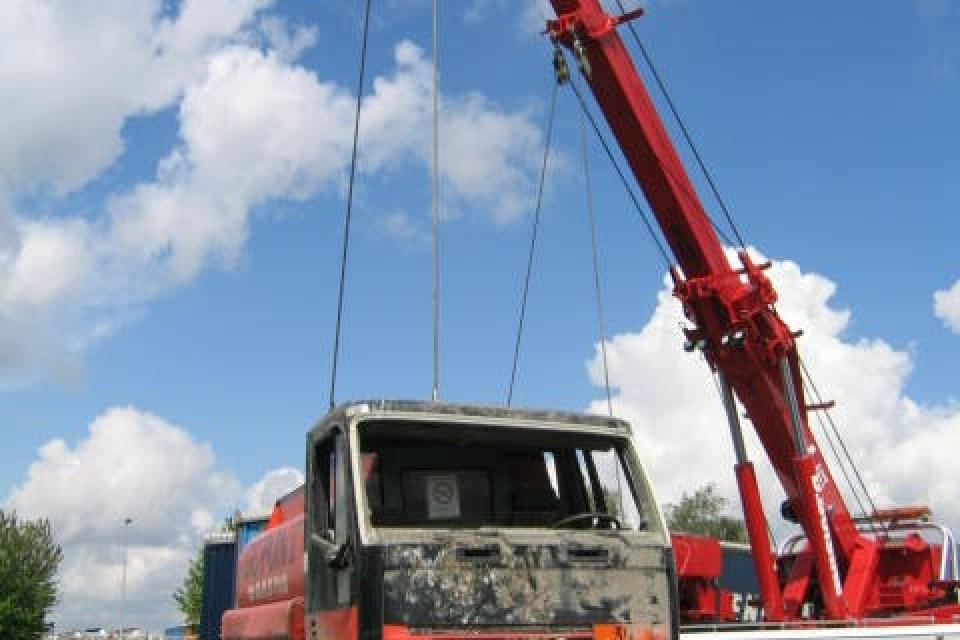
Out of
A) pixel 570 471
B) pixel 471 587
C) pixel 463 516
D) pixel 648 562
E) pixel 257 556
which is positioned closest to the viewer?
pixel 471 587

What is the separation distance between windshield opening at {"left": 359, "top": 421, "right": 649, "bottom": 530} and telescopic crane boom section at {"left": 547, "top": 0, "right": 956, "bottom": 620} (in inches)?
244

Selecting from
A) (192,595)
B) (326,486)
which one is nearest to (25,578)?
(192,595)

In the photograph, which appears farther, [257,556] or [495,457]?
[257,556]

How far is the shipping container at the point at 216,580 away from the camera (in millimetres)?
14500

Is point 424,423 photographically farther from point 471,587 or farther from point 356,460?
point 471,587

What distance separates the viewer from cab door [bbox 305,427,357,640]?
556 cm

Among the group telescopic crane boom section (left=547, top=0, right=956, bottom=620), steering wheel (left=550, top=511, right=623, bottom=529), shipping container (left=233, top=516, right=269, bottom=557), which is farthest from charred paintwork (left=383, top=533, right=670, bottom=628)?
shipping container (left=233, top=516, right=269, bottom=557)

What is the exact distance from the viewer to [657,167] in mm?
12930

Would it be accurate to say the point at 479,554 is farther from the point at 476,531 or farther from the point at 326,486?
the point at 326,486

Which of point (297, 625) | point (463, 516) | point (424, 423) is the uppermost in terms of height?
point (424, 423)

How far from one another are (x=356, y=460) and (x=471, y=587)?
90 centimetres

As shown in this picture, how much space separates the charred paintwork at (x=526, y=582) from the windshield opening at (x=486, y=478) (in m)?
0.35

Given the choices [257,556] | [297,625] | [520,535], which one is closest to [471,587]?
[520,535]

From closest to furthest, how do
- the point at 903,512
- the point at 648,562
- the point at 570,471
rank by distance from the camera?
the point at 648,562
the point at 570,471
the point at 903,512
